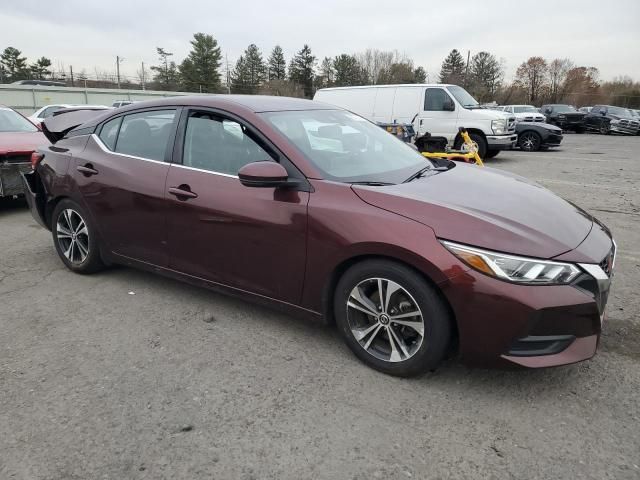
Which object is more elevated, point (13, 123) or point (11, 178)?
point (13, 123)

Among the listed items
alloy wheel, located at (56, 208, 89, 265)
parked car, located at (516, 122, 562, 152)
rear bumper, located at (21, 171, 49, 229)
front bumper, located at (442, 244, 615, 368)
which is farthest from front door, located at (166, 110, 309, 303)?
parked car, located at (516, 122, 562, 152)

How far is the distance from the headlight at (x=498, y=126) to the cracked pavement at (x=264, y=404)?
10011mm

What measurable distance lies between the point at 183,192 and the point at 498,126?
11509 millimetres

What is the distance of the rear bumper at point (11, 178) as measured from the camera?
21.1ft

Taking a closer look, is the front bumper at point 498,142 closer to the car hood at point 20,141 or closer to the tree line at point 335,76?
the car hood at point 20,141

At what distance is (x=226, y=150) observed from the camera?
11.2 ft

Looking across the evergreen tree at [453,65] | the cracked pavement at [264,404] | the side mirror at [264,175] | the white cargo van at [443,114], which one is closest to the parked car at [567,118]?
the white cargo van at [443,114]

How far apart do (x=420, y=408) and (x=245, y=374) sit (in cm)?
102

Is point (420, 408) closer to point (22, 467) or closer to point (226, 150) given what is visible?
point (22, 467)

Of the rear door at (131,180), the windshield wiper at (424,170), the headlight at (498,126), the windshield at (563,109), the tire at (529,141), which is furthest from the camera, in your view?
the windshield at (563,109)

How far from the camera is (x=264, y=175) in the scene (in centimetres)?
291

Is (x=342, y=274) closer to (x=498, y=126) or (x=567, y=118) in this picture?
(x=498, y=126)

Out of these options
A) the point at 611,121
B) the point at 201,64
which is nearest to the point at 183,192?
the point at 611,121

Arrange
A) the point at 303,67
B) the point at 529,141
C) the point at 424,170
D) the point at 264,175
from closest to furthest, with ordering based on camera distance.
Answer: the point at 264,175 < the point at 424,170 < the point at 529,141 < the point at 303,67
